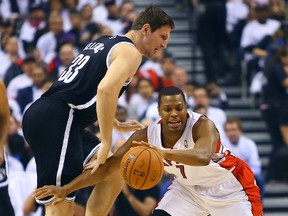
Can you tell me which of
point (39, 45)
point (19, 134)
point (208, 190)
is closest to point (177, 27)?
point (39, 45)

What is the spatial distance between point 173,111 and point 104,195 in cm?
88

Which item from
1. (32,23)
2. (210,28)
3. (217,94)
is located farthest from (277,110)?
(32,23)

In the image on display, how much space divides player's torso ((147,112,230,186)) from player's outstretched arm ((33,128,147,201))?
230 millimetres

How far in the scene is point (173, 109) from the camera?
22.3 feet

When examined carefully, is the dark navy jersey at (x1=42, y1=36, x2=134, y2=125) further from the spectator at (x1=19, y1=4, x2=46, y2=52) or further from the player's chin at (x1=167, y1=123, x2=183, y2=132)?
the spectator at (x1=19, y1=4, x2=46, y2=52)

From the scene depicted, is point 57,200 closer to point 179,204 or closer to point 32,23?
point 179,204

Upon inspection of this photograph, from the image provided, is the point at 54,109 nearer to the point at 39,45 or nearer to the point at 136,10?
the point at 39,45

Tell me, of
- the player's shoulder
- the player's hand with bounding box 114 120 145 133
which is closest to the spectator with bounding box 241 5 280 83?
the player's hand with bounding box 114 120 145 133

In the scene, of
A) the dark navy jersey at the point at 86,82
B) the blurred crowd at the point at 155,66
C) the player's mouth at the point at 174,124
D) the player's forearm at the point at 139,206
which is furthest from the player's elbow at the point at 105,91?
the player's forearm at the point at 139,206

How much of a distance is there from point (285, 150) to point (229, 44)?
9.97 feet

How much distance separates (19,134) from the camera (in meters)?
10.7

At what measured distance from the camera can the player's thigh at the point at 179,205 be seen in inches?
284

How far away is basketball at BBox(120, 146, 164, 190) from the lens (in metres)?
6.38

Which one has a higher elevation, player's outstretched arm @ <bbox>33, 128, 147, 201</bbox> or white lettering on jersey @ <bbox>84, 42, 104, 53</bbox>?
white lettering on jersey @ <bbox>84, 42, 104, 53</bbox>
